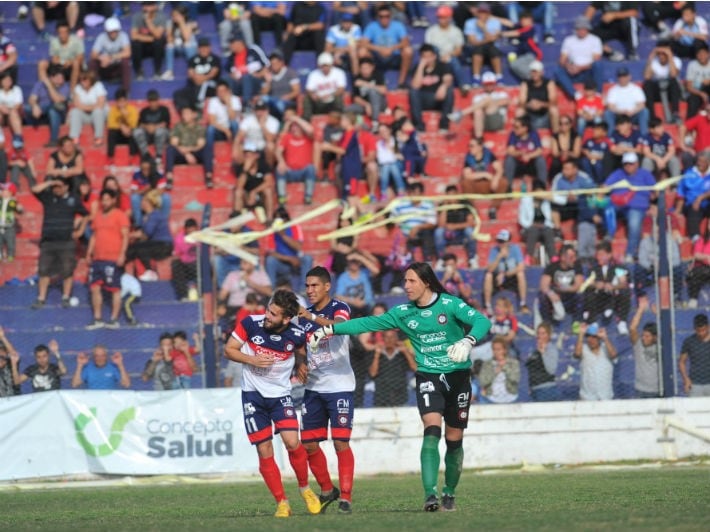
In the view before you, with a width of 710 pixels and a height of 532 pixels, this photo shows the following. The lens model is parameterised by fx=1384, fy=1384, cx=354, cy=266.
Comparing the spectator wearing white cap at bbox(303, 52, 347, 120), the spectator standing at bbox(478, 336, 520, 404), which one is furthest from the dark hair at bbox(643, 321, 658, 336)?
the spectator wearing white cap at bbox(303, 52, 347, 120)

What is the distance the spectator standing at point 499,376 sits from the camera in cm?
1923

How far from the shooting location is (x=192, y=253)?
19703mm

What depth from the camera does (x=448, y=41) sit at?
26.7m

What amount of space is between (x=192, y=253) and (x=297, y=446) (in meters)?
8.14

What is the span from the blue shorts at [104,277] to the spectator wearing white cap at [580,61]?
33.2 ft

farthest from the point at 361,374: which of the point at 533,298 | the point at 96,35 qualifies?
the point at 96,35

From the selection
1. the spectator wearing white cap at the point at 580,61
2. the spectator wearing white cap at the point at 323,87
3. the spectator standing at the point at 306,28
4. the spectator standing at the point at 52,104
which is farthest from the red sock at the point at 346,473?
the spectator standing at the point at 306,28

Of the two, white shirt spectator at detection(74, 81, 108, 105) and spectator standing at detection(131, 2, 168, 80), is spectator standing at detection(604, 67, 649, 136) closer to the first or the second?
spectator standing at detection(131, 2, 168, 80)

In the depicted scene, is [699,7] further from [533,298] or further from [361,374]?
[361,374]

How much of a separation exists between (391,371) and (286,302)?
771cm

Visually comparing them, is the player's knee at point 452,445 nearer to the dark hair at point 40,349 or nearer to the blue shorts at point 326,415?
the blue shorts at point 326,415

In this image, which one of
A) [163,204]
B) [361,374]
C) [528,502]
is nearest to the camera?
[528,502]

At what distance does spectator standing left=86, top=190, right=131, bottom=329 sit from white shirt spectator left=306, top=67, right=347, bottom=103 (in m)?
5.81

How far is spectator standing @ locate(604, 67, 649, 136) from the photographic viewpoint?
24.7 m
